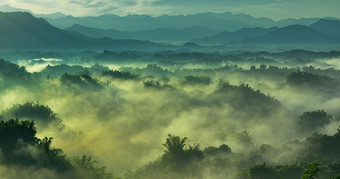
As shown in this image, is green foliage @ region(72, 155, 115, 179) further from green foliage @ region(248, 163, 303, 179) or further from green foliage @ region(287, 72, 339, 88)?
green foliage @ region(287, 72, 339, 88)

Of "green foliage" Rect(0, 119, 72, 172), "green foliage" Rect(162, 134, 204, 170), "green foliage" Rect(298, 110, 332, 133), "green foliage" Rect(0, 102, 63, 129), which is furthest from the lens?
"green foliage" Rect(298, 110, 332, 133)

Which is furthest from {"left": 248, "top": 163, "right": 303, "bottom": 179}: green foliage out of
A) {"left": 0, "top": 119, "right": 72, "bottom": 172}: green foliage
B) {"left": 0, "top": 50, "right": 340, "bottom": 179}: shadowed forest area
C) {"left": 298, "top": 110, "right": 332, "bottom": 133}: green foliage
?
{"left": 298, "top": 110, "right": 332, "bottom": 133}: green foliage

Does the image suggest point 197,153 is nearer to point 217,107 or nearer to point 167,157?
point 167,157

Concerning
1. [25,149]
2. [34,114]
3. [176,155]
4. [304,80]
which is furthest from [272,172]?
[304,80]

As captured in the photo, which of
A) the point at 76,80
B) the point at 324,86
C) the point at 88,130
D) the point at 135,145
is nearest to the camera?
the point at 135,145

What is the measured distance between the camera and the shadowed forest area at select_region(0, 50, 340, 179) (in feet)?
127

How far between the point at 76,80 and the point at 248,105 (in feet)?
245

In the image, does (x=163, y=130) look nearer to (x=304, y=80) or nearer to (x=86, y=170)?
(x=86, y=170)

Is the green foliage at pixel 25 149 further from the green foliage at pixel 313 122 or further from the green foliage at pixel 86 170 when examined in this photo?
the green foliage at pixel 313 122

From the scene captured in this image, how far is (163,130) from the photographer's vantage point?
99688 millimetres

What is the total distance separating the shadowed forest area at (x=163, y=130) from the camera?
1522 inches

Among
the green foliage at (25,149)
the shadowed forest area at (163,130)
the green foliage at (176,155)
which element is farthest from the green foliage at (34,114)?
the green foliage at (25,149)

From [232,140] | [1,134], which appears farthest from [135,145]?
[1,134]

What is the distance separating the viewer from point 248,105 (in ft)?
368
